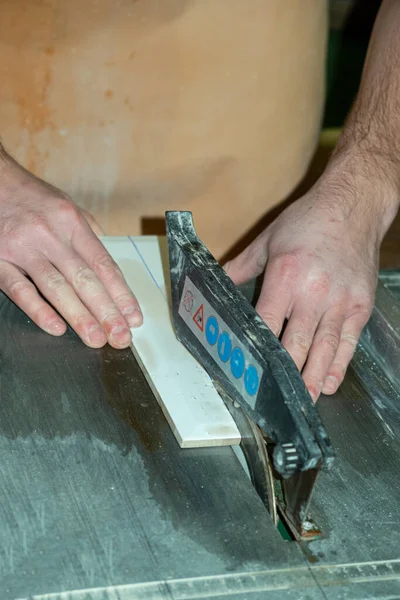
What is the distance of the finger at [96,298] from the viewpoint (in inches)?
45.0

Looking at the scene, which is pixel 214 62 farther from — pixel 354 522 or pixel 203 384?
pixel 354 522

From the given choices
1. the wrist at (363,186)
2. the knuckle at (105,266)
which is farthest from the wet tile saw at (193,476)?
the wrist at (363,186)

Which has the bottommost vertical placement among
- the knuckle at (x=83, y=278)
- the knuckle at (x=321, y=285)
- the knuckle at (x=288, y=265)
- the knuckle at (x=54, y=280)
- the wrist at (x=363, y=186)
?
the knuckle at (x=54, y=280)

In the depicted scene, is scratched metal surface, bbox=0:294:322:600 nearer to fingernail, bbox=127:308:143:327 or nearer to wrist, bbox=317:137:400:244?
fingernail, bbox=127:308:143:327

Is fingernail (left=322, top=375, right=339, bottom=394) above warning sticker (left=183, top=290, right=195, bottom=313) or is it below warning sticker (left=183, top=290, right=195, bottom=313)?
below

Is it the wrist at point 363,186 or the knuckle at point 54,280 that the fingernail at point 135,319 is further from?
the wrist at point 363,186

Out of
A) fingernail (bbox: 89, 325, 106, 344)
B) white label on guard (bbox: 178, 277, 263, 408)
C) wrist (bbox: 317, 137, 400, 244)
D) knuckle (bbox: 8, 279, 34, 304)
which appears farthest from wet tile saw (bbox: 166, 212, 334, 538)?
wrist (bbox: 317, 137, 400, 244)

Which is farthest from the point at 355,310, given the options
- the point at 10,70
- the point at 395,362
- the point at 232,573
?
the point at 10,70

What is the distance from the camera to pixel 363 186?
1.39 meters

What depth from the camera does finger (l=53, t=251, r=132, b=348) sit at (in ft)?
3.75

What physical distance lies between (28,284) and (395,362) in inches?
21.2

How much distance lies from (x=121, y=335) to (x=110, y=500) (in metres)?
0.32

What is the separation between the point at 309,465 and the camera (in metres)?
0.84

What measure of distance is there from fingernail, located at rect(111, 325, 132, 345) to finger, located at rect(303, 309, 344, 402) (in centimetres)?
25
